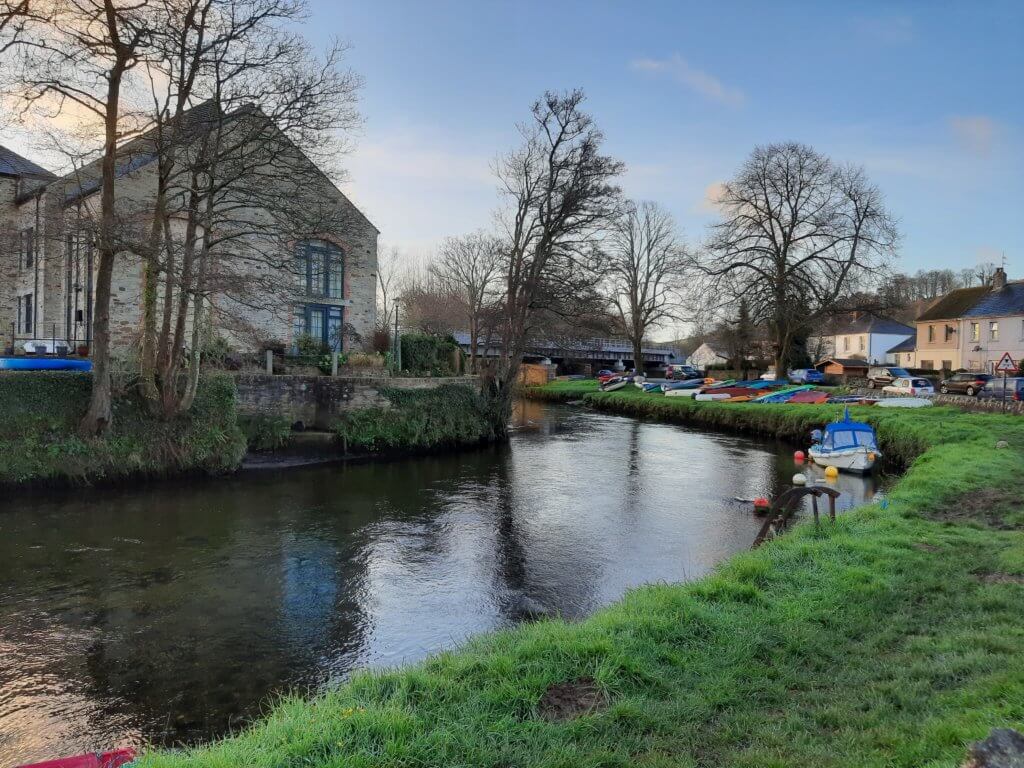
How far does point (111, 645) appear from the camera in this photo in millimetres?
7121

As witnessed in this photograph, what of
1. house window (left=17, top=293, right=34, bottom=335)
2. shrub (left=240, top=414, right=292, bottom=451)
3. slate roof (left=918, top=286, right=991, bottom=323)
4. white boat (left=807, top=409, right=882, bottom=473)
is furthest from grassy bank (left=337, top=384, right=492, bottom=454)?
slate roof (left=918, top=286, right=991, bottom=323)

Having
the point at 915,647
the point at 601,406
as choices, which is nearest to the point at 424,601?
the point at 915,647

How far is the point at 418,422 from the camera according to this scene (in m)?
22.3

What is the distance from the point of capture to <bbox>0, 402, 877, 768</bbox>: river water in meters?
6.20

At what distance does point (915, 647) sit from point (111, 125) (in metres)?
18.4

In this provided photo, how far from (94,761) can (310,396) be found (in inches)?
704

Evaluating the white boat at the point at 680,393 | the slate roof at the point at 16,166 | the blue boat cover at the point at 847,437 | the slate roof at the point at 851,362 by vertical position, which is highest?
the slate roof at the point at 16,166

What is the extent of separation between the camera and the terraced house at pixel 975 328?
128ft

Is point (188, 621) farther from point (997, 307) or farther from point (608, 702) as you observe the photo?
point (997, 307)

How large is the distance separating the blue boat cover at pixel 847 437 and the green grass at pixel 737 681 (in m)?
11.3

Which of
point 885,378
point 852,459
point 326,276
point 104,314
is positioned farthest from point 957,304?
point 104,314

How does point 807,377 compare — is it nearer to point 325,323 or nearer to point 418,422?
point 418,422

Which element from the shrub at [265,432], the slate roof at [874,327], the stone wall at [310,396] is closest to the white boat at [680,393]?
the stone wall at [310,396]

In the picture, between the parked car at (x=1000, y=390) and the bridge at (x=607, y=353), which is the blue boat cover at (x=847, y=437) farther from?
the bridge at (x=607, y=353)
